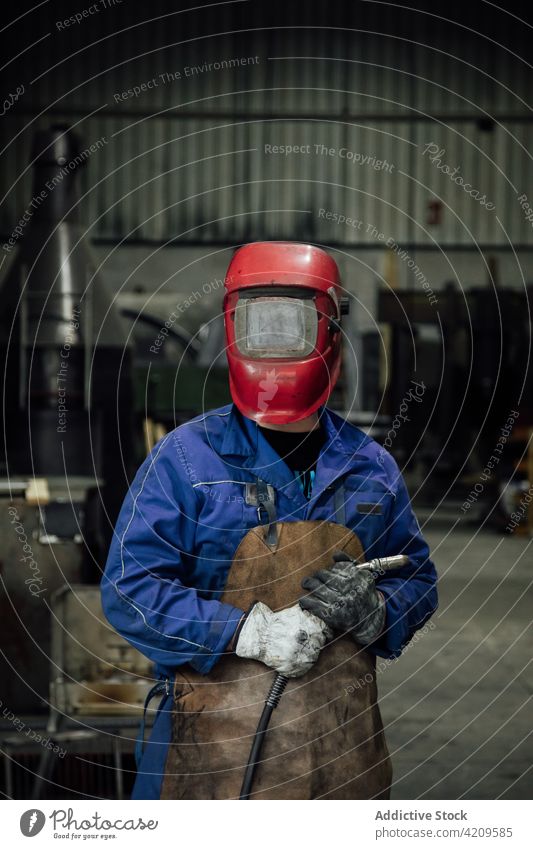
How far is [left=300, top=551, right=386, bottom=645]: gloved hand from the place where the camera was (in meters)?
1.78

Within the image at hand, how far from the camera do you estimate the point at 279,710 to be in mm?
1854

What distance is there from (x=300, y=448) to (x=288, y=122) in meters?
8.77

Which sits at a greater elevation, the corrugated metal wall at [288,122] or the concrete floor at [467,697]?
the corrugated metal wall at [288,122]

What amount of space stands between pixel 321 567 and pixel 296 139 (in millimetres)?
9269

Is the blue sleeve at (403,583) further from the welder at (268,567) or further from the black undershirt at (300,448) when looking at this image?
the black undershirt at (300,448)

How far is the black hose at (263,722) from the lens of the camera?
1823 millimetres

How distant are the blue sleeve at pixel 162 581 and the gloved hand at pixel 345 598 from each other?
0.13 metres

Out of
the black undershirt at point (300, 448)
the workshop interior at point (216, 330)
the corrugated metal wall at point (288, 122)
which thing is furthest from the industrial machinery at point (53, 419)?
the black undershirt at point (300, 448)

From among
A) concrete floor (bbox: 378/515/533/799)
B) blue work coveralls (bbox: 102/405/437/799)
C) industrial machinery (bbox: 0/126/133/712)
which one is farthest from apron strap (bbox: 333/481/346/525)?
concrete floor (bbox: 378/515/533/799)

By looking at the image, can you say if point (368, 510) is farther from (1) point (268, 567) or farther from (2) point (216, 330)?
(2) point (216, 330)

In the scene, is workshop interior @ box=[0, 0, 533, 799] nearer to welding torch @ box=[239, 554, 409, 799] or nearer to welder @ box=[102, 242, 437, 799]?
welder @ box=[102, 242, 437, 799]

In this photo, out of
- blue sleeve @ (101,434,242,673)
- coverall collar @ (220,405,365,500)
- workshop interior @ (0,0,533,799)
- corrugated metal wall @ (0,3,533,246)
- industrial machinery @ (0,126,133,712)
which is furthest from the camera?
corrugated metal wall @ (0,3,533,246)

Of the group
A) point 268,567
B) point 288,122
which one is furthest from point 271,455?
point 288,122

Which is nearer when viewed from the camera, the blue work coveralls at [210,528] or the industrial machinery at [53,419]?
the blue work coveralls at [210,528]
